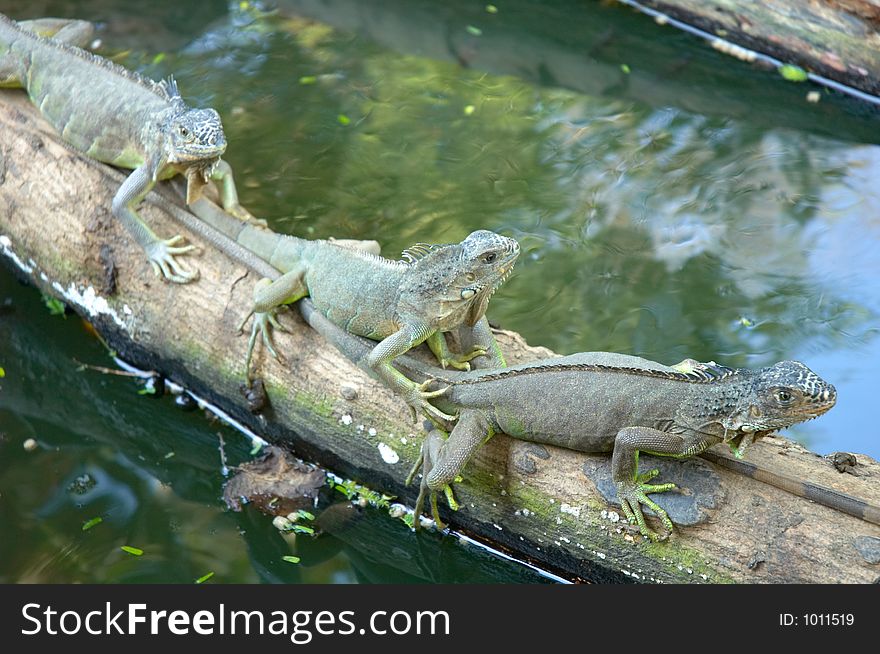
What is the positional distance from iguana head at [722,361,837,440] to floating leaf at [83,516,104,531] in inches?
125

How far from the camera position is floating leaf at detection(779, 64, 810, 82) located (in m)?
8.34

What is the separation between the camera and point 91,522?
5.04m

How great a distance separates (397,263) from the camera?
4852 mm

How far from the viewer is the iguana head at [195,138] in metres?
5.15

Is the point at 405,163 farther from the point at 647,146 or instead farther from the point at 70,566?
the point at 70,566

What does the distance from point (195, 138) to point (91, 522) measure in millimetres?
2079

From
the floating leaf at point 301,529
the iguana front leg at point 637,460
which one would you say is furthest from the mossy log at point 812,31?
the floating leaf at point 301,529

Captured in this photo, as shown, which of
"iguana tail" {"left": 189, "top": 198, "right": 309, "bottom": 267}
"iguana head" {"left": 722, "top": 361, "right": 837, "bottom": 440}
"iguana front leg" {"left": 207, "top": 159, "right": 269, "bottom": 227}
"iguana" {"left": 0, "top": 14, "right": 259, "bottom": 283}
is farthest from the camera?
"iguana front leg" {"left": 207, "top": 159, "right": 269, "bottom": 227}

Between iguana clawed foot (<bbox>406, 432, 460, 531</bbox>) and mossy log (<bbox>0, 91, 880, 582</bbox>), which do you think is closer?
mossy log (<bbox>0, 91, 880, 582</bbox>)

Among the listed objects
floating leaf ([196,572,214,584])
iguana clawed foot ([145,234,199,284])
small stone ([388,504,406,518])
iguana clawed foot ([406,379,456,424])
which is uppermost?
iguana clawed foot ([406,379,456,424])

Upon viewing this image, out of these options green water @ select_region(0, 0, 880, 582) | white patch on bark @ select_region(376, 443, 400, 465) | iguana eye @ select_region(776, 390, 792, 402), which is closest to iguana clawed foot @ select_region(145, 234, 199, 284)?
green water @ select_region(0, 0, 880, 582)

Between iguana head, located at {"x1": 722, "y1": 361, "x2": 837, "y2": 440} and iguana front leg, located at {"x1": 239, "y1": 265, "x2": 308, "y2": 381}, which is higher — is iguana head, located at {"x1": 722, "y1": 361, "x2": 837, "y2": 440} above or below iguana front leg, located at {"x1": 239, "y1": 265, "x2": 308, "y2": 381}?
above

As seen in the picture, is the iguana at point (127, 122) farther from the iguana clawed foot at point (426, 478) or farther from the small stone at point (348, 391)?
the iguana clawed foot at point (426, 478)

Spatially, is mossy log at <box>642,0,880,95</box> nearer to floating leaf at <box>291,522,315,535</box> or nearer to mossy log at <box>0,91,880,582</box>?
mossy log at <box>0,91,880,582</box>
